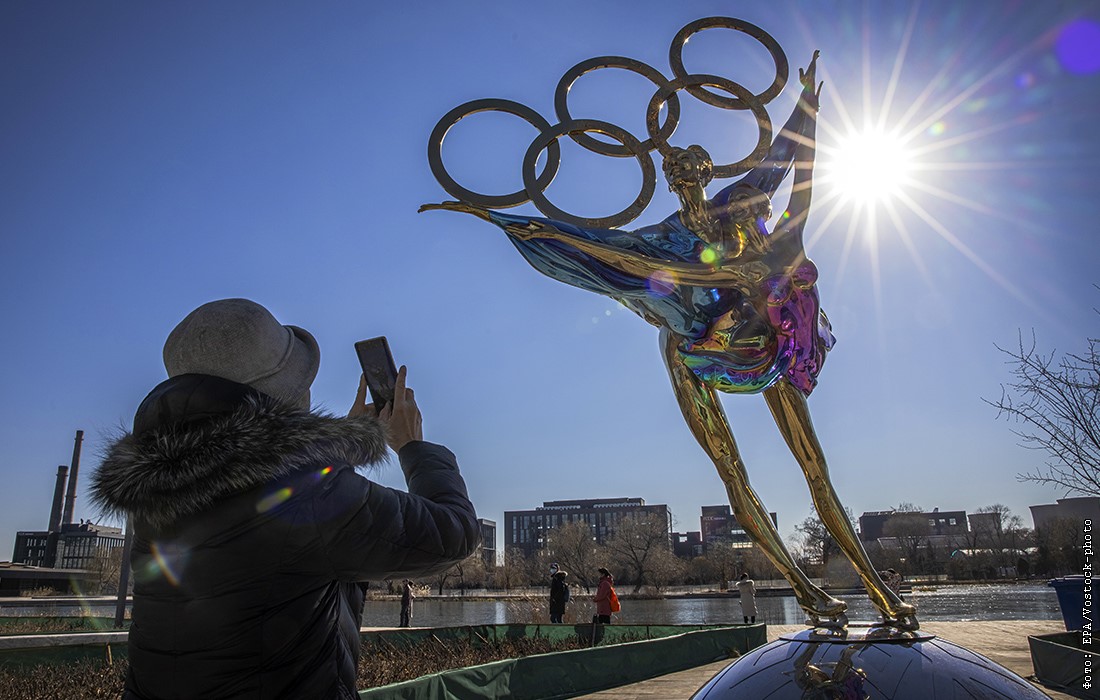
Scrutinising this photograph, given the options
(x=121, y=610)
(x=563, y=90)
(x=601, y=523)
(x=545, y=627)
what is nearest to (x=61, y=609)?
(x=121, y=610)

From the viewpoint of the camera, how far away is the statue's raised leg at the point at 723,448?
4.16 meters

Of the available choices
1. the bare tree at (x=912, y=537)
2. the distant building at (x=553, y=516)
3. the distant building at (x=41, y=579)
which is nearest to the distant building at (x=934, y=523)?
the bare tree at (x=912, y=537)

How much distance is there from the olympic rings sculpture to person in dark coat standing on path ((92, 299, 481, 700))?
3.32m

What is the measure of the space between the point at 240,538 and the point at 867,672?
2.56 meters

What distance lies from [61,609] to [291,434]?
29.5 m

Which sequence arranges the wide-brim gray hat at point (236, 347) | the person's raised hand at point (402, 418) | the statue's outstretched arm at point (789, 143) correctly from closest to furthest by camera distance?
the wide-brim gray hat at point (236, 347) < the person's raised hand at point (402, 418) < the statue's outstretched arm at point (789, 143)

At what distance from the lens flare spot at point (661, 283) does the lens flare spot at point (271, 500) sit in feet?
8.40

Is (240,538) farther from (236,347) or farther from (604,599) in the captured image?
(604,599)

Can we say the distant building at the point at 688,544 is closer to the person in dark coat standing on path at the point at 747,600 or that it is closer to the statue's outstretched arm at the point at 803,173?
the person in dark coat standing on path at the point at 747,600

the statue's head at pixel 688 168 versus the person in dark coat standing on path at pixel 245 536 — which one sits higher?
the statue's head at pixel 688 168

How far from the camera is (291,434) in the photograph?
5.79 feet

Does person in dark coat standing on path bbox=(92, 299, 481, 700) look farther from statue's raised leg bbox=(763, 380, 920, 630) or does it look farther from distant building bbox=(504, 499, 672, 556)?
distant building bbox=(504, 499, 672, 556)

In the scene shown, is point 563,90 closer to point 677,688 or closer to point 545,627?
point 677,688

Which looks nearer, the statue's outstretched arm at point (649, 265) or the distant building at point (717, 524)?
the statue's outstretched arm at point (649, 265)
